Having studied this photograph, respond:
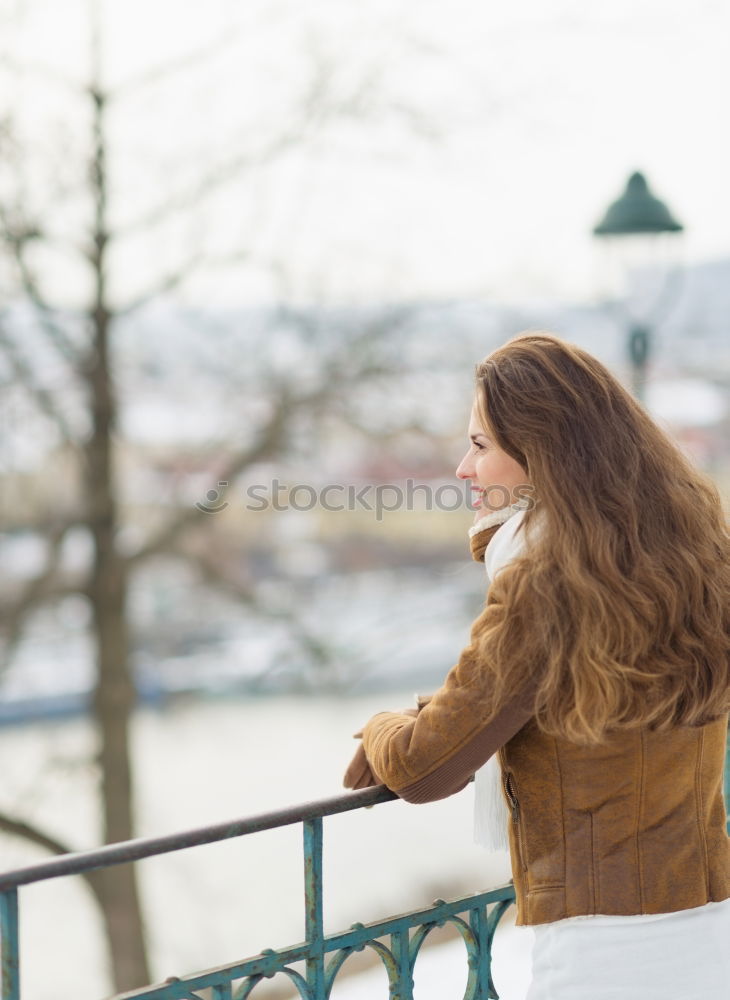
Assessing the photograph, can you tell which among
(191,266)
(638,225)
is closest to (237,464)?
(191,266)

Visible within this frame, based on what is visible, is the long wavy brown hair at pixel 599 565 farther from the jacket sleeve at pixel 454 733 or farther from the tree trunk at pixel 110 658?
the tree trunk at pixel 110 658

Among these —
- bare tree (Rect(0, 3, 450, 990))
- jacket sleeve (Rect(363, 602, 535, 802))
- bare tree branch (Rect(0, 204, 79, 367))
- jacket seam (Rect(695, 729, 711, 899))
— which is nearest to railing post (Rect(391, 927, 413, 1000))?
jacket sleeve (Rect(363, 602, 535, 802))

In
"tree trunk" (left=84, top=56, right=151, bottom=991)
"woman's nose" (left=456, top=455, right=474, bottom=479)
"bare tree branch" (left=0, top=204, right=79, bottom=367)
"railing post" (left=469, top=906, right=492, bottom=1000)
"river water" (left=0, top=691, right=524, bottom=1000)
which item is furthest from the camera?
"river water" (left=0, top=691, right=524, bottom=1000)

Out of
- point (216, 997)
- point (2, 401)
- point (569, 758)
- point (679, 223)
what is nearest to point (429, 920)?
point (216, 997)

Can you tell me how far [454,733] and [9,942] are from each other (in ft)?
2.17

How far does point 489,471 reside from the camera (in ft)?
5.51

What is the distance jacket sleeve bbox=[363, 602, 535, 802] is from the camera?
1.52m

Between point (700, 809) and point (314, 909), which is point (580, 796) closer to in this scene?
point (700, 809)

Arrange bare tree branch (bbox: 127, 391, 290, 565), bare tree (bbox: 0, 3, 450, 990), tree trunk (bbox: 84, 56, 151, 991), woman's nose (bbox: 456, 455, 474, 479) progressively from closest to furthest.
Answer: woman's nose (bbox: 456, 455, 474, 479) < bare tree (bbox: 0, 3, 450, 990) < tree trunk (bbox: 84, 56, 151, 991) < bare tree branch (bbox: 127, 391, 290, 565)

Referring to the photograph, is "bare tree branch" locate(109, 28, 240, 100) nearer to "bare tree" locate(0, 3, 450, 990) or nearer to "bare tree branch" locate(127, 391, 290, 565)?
"bare tree" locate(0, 3, 450, 990)

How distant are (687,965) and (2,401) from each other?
23.3 feet

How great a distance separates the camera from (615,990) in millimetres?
1634

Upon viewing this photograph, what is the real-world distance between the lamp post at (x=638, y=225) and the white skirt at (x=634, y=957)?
4.26 metres

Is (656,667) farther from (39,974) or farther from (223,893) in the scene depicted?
(39,974)
